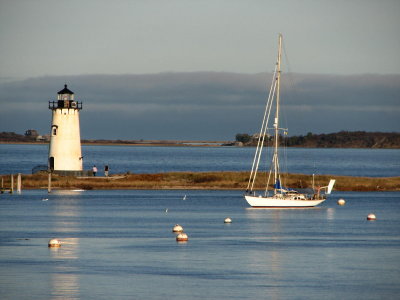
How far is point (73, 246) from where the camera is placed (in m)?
53.7

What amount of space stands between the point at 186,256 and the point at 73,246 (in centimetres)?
761

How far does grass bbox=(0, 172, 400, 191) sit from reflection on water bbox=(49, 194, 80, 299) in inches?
912

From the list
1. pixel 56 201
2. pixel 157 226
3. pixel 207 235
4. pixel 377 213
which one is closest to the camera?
pixel 207 235

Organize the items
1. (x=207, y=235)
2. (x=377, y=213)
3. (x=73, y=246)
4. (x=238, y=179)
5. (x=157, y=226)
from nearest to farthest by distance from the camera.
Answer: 1. (x=73, y=246)
2. (x=207, y=235)
3. (x=157, y=226)
4. (x=377, y=213)
5. (x=238, y=179)

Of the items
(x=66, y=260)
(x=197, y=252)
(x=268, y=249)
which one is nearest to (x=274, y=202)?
(x=268, y=249)

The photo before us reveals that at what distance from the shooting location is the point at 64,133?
3976 inches

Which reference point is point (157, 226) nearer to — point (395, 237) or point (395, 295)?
point (395, 237)

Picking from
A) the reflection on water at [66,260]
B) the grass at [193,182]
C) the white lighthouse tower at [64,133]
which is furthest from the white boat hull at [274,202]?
the white lighthouse tower at [64,133]

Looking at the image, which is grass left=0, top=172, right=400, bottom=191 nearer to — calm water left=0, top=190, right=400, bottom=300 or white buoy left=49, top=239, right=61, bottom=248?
calm water left=0, top=190, right=400, bottom=300

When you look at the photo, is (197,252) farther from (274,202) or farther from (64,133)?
(64,133)

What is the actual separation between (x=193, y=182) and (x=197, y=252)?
2122 inches

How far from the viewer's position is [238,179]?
338 ft

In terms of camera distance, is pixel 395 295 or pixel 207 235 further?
pixel 207 235

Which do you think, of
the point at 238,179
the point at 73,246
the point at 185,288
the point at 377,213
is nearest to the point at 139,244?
the point at 73,246
